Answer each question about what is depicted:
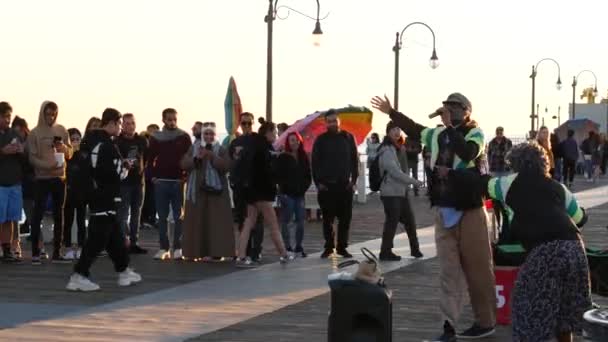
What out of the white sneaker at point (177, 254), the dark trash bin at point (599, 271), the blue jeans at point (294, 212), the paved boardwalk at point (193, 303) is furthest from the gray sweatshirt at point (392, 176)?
the dark trash bin at point (599, 271)

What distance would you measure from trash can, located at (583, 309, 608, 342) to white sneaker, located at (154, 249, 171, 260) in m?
11.3

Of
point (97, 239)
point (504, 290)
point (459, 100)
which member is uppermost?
point (459, 100)

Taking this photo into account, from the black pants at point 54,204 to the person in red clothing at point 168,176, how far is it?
1.23 meters

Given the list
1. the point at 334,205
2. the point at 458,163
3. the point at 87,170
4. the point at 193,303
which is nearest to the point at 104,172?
the point at 87,170

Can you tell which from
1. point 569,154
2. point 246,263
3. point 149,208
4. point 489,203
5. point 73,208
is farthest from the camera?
point 569,154

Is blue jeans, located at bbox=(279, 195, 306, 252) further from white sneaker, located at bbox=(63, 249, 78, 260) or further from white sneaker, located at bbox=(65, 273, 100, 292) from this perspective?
white sneaker, located at bbox=(65, 273, 100, 292)

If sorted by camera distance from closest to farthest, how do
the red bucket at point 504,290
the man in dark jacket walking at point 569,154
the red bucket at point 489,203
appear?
1. the red bucket at point 504,290
2. the red bucket at point 489,203
3. the man in dark jacket walking at point 569,154

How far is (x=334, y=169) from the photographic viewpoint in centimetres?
1681

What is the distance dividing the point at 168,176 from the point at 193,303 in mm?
4321

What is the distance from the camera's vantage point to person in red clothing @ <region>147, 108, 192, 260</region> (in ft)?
55.2

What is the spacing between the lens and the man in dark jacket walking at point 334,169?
1678 centimetres

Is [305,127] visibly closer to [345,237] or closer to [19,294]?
[345,237]

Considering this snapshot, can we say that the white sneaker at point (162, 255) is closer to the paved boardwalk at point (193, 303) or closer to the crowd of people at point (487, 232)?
the paved boardwalk at point (193, 303)

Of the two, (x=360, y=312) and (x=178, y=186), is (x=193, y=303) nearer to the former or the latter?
(x=360, y=312)
